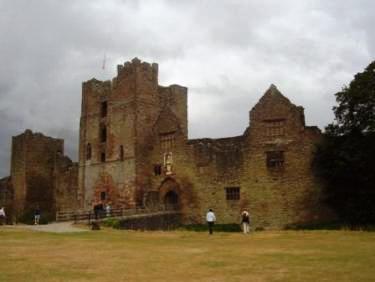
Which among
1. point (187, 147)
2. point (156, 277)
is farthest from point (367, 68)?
point (156, 277)

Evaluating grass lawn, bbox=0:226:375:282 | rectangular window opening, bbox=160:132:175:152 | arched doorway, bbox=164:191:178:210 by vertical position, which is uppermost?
rectangular window opening, bbox=160:132:175:152

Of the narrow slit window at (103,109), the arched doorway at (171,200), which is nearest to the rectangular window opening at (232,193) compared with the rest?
the arched doorway at (171,200)

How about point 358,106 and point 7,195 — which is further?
point 7,195

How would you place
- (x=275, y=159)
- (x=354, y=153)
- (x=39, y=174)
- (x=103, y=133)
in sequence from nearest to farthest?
(x=354, y=153) < (x=275, y=159) < (x=103, y=133) < (x=39, y=174)

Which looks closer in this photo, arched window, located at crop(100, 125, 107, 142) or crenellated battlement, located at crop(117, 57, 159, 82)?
crenellated battlement, located at crop(117, 57, 159, 82)

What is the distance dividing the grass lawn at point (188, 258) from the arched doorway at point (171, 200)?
15445mm

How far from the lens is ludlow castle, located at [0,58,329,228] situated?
38.9 m

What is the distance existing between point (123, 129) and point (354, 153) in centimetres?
2140

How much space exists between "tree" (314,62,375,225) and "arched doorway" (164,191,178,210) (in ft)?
43.0

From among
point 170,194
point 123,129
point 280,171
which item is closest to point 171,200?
point 170,194

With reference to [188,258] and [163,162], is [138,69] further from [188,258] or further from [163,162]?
[188,258]

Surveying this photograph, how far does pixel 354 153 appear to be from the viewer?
33812 mm

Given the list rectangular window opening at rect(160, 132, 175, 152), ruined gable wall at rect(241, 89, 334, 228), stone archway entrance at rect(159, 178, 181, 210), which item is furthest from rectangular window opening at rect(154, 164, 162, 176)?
ruined gable wall at rect(241, 89, 334, 228)

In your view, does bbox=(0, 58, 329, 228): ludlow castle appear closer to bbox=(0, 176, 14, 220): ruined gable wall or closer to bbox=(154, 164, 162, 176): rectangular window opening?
bbox=(154, 164, 162, 176): rectangular window opening
